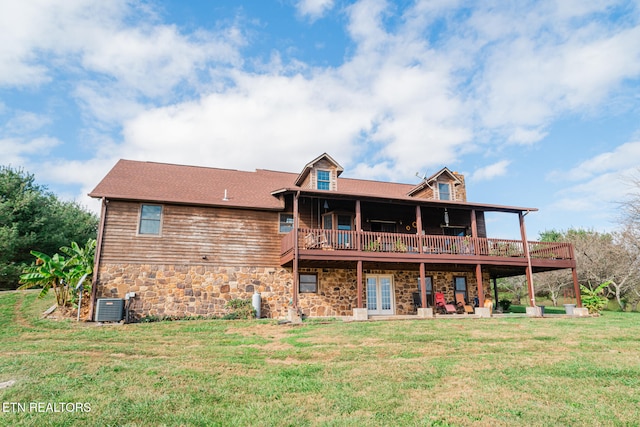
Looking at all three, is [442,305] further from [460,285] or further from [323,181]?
[323,181]

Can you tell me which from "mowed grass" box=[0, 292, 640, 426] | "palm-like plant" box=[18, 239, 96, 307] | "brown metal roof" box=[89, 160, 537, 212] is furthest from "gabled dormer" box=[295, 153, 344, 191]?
"palm-like plant" box=[18, 239, 96, 307]

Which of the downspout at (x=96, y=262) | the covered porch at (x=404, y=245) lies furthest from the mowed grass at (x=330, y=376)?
the covered porch at (x=404, y=245)

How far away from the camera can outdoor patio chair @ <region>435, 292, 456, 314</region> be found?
16.6 meters

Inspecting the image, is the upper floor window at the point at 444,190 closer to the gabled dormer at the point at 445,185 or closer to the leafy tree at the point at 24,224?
the gabled dormer at the point at 445,185

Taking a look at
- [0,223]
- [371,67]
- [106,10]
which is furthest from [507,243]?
[0,223]

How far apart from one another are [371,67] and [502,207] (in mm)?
8626

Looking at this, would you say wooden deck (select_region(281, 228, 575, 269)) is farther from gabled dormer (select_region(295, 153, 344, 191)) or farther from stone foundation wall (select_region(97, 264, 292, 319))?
gabled dormer (select_region(295, 153, 344, 191))

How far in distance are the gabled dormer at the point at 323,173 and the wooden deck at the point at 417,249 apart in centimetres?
270

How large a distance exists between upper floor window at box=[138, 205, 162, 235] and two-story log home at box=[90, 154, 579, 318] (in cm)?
4

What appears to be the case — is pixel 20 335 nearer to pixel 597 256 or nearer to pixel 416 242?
pixel 416 242

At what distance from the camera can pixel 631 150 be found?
22.0m

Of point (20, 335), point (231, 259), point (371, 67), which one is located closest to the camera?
point (20, 335)

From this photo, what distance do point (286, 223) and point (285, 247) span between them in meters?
1.49

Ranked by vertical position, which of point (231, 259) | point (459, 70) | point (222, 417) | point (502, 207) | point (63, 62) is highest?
point (459, 70)
